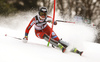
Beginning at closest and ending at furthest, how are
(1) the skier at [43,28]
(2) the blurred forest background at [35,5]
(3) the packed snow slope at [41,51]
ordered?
(3) the packed snow slope at [41,51]
(1) the skier at [43,28]
(2) the blurred forest background at [35,5]

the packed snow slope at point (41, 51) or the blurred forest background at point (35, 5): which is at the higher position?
the blurred forest background at point (35, 5)

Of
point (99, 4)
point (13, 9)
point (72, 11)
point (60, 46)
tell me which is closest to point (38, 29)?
point (60, 46)

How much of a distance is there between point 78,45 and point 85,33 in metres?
4.71

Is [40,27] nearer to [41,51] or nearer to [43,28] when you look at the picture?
[43,28]

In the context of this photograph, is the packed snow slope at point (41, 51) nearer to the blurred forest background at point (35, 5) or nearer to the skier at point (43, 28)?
the skier at point (43, 28)

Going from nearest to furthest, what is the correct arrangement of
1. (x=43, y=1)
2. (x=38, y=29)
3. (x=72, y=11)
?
(x=38, y=29) → (x=43, y=1) → (x=72, y=11)

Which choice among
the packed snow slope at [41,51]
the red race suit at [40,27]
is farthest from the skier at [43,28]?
the packed snow slope at [41,51]

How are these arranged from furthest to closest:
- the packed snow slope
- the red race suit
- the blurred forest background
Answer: the blurred forest background
the red race suit
the packed snow slope

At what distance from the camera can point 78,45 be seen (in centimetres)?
571

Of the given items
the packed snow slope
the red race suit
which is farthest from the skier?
the packed snow slope

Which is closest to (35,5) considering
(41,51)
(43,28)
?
(43,28)

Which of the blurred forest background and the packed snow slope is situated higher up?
the blurred forest background

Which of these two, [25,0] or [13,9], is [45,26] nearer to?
[13,9]

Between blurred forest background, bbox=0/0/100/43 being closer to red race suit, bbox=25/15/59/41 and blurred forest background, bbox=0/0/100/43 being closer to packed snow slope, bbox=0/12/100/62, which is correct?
packed snow slope, bbox=0/12/100/62
